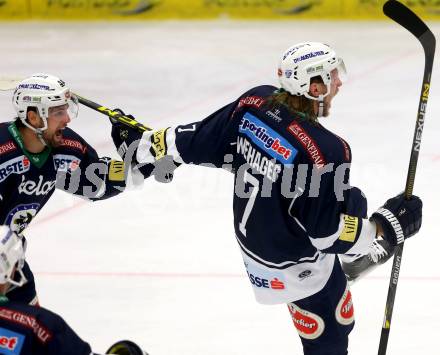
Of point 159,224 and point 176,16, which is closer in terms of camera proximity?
point 159,224

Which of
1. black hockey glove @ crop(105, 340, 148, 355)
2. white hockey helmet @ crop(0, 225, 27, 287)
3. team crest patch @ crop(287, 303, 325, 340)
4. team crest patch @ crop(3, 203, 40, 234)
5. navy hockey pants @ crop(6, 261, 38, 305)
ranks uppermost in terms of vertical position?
white hockey helmet @ crop(0, 225, 27, 287)

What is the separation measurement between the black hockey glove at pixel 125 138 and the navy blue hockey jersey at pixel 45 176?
7 centimetres

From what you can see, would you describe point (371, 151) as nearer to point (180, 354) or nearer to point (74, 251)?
point (74, 251)

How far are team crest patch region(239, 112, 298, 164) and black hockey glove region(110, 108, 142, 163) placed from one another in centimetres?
57

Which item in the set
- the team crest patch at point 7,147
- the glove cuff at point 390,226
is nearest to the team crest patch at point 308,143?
the glove cuff at point 390,226

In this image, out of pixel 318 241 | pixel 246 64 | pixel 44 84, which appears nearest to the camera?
pixel 318 241

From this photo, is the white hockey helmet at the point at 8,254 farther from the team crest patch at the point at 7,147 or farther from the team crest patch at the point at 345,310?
the team crest patch at the point at 345,310

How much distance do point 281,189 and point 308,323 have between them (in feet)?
1.89

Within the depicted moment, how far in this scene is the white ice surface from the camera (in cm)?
455

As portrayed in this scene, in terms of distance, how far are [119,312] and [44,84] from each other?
1427 millimetres

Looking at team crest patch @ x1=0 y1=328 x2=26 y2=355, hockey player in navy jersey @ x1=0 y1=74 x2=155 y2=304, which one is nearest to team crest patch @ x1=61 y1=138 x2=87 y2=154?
hockey player in navy jersey @ x1=0 y1=74 x2=155 y2=304

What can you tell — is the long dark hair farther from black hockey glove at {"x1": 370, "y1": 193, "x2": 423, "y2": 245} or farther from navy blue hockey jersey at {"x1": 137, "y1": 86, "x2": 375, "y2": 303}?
black hockey glove at {"x1": 370, "y1": 193, "x2": 423, "y2": 245}

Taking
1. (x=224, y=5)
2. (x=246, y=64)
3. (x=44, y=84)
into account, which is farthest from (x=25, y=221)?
(x=224, y=5)

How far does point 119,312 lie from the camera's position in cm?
467
